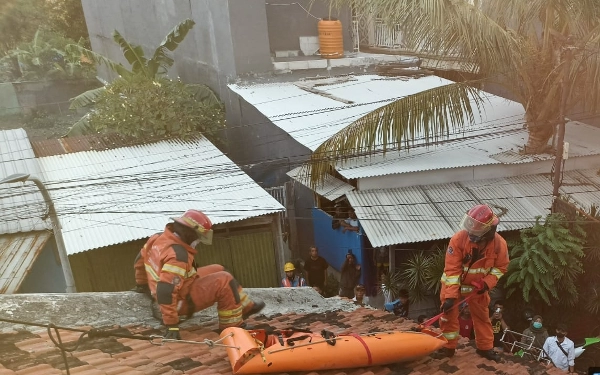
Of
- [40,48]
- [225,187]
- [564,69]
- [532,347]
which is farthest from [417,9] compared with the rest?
[40,48]

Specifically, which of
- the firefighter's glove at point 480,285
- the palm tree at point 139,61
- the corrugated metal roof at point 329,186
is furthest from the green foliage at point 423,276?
the palm tree at point 139,61

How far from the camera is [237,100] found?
46.6 ft

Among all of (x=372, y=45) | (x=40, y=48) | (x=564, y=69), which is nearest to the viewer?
(x=564, y=69)

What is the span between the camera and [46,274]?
793 cm

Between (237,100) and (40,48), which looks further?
(40,48)

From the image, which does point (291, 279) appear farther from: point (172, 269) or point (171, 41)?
point (171, 41)

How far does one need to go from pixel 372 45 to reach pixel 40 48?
18188mm

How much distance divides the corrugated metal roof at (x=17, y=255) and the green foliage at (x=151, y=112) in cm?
484

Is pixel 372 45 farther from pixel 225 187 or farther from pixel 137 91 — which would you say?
pixel 225 187

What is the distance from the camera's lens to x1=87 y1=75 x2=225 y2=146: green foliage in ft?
39.3

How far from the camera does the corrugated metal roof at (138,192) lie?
8.07 metres

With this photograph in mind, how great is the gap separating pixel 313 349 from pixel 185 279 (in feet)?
3.93

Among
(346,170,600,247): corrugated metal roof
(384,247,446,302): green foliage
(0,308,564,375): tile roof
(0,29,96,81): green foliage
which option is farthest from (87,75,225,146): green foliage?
(0,29,96,81): green foliage

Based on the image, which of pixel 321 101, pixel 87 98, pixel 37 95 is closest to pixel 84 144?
pixel 87 98
